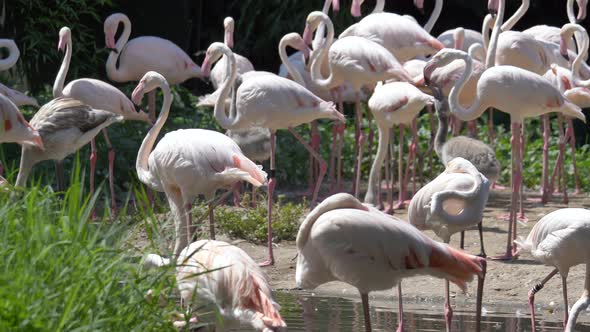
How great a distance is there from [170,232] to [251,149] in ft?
14.3

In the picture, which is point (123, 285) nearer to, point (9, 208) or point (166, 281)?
point (166, 281)

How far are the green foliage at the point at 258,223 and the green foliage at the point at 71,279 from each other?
3790 millimetres

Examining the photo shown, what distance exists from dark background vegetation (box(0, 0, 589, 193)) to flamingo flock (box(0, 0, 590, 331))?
0.77 meters

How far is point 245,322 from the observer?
446 cm

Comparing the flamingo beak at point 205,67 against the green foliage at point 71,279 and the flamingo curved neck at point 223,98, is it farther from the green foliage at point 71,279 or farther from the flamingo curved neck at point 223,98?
the green foliage at point 71,279

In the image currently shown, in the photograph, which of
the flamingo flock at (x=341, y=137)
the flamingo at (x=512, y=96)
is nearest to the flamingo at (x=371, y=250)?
the flamingo flock at (x=341, y=137)

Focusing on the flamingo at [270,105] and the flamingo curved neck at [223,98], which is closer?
the flamingo at [270,105]

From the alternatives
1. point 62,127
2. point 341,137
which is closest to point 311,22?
point 341,137

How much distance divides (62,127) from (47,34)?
4022mm

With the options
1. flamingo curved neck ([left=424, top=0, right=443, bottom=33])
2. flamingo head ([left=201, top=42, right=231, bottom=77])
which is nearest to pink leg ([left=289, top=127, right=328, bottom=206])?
flamingo head ([left=201, top=42, right=231, bottom=77])

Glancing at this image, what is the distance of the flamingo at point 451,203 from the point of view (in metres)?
5.92

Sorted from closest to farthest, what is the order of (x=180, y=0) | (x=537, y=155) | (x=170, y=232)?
1. (x=170, y=232)
2. (x=537, y=155)
3. (x=180, y=0)

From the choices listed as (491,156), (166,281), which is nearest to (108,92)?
(491,156)

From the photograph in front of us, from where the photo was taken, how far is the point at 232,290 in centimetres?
449
